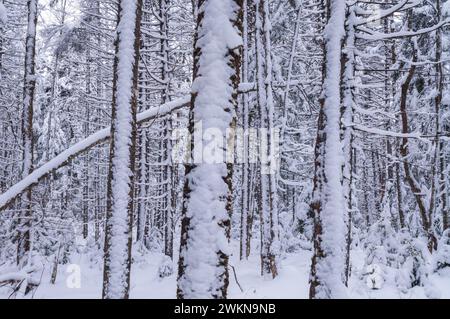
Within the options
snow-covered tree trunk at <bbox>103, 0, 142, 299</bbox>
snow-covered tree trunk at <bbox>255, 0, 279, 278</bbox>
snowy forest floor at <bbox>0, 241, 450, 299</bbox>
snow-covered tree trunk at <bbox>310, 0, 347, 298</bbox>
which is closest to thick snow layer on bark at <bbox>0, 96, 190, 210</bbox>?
snow-covered tree trunk at <bbox>103, 0, 142, 299</bbox>

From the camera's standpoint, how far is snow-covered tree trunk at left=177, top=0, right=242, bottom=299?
3.22 metres

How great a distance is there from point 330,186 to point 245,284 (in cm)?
627

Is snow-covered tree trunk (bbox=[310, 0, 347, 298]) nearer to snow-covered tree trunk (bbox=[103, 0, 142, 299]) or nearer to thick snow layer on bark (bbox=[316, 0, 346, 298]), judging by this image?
thick snow layer on bark (bbox=[316, 0, 346, 298])

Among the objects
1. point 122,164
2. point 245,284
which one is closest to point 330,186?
point 122,164

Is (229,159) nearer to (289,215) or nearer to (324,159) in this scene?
(324,159)

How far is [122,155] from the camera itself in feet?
21.2

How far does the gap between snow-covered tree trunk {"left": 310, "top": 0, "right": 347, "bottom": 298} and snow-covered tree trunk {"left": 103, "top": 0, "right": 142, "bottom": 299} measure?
3175 mm

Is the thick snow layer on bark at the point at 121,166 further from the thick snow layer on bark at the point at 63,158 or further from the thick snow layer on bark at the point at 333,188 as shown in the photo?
the thick snow layer on bark at the point at 333,188

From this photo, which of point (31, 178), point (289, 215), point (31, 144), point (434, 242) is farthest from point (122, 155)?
point (289, 215)

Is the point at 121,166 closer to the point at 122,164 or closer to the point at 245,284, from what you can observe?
the point at 122,164

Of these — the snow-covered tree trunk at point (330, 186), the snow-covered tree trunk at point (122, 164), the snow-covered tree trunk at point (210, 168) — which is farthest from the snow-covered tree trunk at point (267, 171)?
the snow-covered tree trunk at point (210, 168)

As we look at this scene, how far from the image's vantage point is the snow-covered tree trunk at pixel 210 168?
322 centimetres

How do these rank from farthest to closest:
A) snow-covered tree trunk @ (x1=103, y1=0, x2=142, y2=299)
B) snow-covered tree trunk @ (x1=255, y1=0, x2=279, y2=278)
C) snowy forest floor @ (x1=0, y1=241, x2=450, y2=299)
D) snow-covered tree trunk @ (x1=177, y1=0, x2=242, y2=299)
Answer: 1. snow-covered tree trunk @ (x1=255, y1=0, x2=279, y2=278)
2. snowy forest floor @ (x1=0, y1=241, x2=450, y2=299)
3. snow-covered tree trunk @ (x1=103, y1=0, x2=142, y2=299)
4. snow-covered tree trunk @ (x1=177, y1=0, x2=242, y2=299)

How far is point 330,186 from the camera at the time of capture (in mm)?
5457
